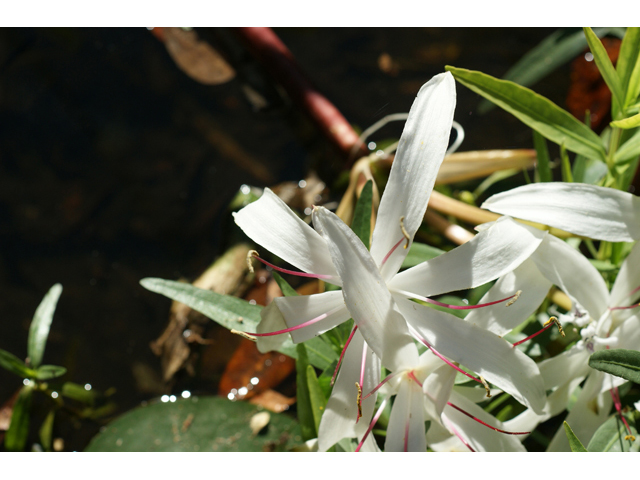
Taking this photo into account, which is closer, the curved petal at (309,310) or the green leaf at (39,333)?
the curved petal at (309,310)

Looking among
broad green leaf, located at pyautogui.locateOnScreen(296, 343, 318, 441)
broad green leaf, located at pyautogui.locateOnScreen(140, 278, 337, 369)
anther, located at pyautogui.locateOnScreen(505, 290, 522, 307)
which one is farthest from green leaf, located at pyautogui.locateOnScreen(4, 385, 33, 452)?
anther, located at pyautogui.locateOnScreen(505, 290, 522, 307)

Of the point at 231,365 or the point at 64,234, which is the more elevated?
the point at 64,234

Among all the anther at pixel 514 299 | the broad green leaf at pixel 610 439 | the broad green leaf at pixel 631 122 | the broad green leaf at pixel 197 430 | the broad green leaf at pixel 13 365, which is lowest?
the broad green leaf at pixel 197 430

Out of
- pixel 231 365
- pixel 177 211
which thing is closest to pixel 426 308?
pixel 231 365

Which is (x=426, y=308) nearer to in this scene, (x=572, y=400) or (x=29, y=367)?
(x=572, y=400)

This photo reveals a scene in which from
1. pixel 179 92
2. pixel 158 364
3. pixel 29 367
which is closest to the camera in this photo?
pixel 29 367

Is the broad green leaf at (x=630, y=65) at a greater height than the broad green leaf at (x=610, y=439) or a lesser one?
greater

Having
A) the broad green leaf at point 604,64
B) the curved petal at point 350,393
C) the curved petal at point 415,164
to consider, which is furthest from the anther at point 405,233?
the broad green leaf at point 604,64

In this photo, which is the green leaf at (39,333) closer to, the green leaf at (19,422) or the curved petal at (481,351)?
the green leaf at (19,422)
